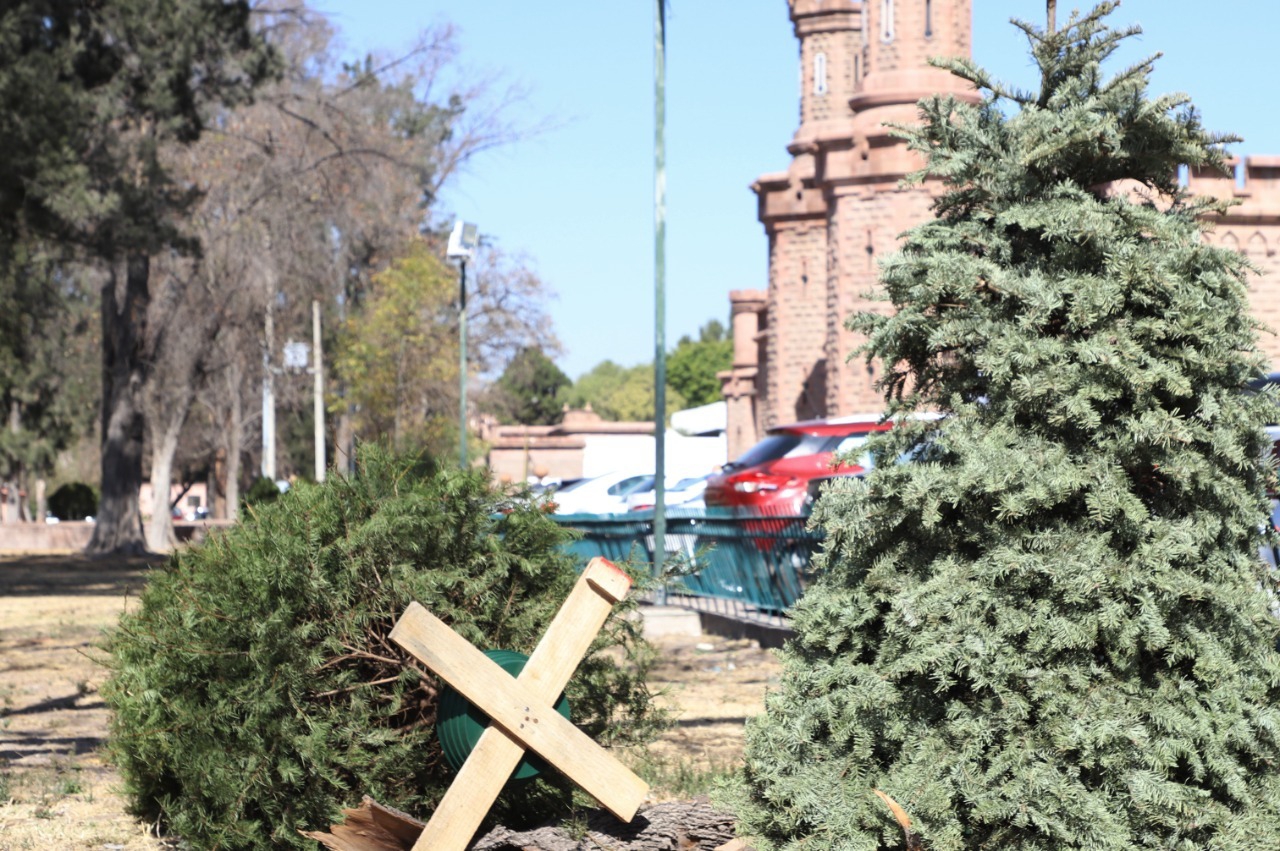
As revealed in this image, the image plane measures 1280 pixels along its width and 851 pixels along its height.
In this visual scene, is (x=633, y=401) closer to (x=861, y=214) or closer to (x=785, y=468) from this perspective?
(x=861, y=214)

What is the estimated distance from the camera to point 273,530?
5426 millimetres

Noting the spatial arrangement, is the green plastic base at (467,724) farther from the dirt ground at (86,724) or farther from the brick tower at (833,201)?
the brick tower at (833,201)

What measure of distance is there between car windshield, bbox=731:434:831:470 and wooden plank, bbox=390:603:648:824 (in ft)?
43.3

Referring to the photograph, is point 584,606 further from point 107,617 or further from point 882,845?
point 107,617

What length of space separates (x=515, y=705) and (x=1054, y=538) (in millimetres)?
1698

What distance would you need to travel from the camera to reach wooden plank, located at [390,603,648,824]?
182 inches

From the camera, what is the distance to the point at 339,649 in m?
5.13

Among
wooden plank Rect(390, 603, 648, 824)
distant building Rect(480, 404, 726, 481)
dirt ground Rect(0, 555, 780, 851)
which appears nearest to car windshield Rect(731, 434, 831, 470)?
dirt ground Rect(0, 555, 780, 851)

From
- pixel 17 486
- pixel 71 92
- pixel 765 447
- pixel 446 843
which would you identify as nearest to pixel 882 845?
pixel 446 843

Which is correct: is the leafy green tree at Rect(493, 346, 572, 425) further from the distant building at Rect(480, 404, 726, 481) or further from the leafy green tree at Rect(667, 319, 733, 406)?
the leafy green tree at Rect(667, 319, 733, 406)

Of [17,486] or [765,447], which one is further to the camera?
[17,486]

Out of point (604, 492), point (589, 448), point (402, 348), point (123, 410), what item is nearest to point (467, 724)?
point (604, 492)

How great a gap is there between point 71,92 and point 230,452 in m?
28.0

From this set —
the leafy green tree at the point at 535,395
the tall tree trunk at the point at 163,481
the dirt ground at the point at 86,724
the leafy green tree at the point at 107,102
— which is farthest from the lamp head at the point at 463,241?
the leafy green tree at the point at 535,395
